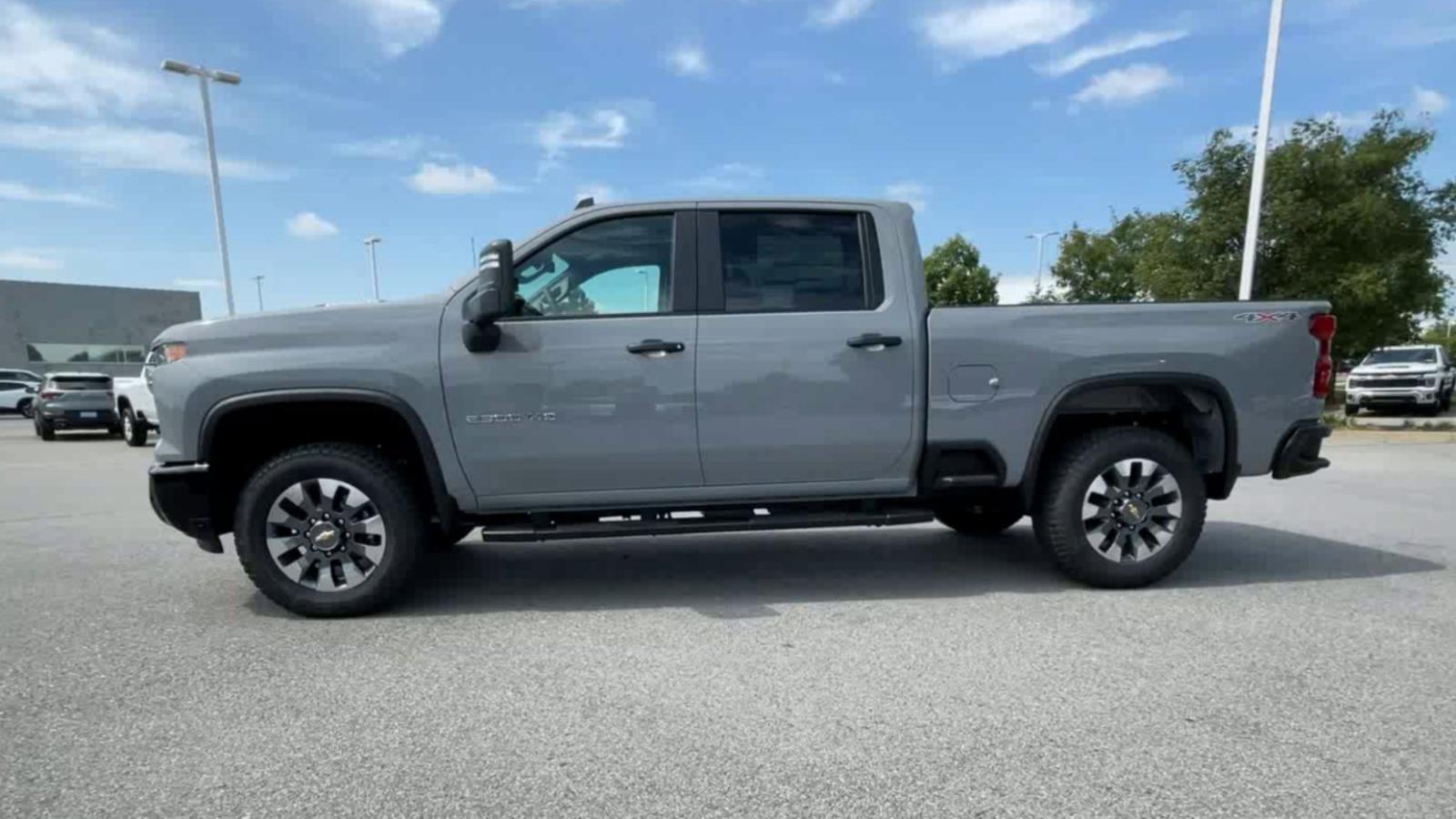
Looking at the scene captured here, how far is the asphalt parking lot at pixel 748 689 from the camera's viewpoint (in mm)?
2369

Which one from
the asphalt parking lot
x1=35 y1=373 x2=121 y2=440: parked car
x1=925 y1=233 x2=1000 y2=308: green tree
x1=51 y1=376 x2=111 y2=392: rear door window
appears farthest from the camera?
x1=925 y1=233 x2=1000 y2=308: green tree

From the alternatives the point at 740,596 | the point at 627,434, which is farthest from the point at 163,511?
the point at 740,596

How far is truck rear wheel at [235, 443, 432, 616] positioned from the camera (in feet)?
12.5

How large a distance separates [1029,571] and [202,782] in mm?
4085

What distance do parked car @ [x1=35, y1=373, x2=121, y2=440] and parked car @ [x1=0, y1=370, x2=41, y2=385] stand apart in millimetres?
14700

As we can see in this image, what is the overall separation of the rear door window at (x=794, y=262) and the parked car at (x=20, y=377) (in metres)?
33.5

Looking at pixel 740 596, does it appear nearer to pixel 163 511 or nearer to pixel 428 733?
pixel 428 733

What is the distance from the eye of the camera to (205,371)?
372cm

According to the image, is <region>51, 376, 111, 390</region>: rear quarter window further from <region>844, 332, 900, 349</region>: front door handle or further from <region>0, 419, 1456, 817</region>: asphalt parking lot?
<region>844, 332, 900, 349</region>: front door handle

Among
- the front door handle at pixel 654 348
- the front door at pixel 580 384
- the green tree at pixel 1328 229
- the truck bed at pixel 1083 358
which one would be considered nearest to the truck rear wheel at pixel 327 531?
the front door at pixel 580 384

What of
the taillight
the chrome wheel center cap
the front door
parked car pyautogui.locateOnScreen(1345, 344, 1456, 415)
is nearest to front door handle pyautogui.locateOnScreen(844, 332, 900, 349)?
the front door

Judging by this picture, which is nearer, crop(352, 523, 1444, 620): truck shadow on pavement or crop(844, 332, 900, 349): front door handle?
crop(844, 332, 900, 349): front door handle

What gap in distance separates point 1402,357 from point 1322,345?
19751 mm

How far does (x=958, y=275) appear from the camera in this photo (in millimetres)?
34719
